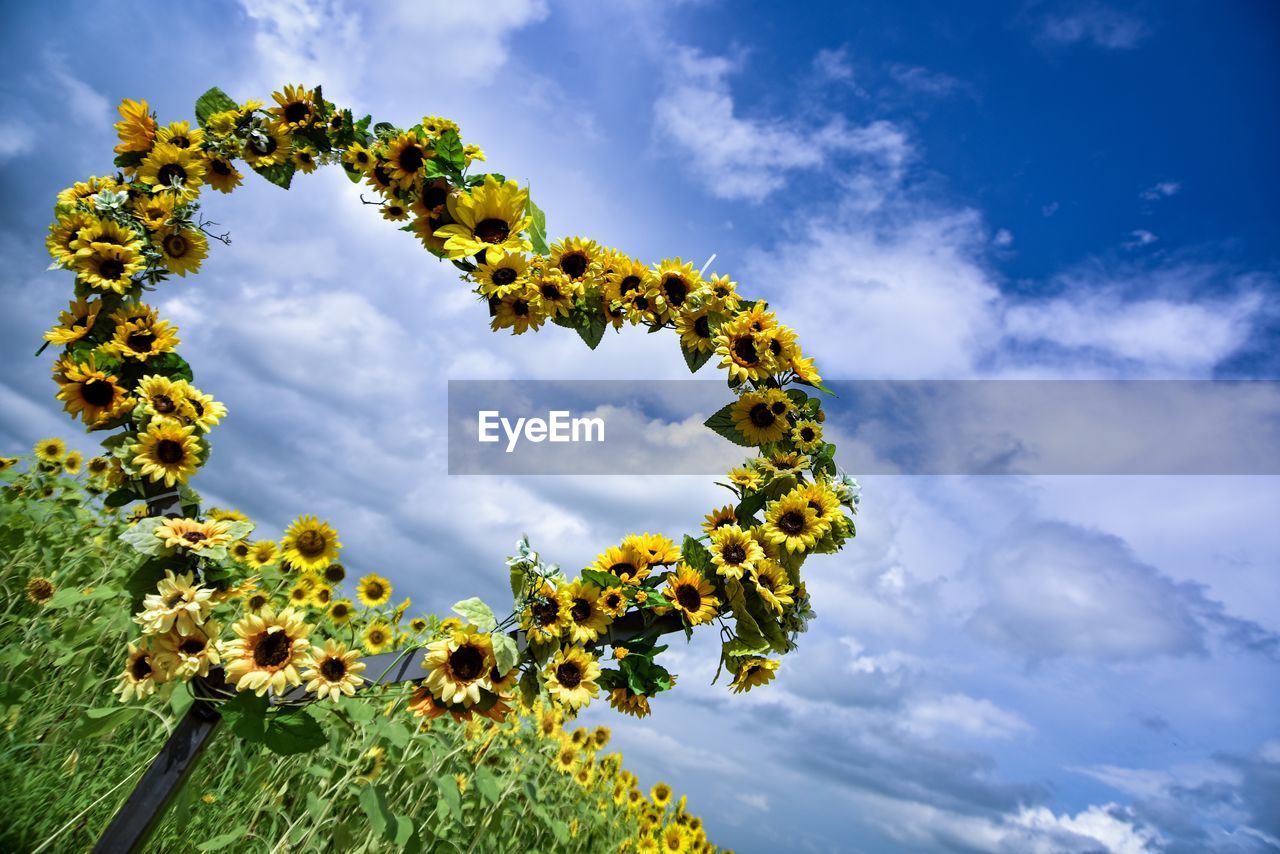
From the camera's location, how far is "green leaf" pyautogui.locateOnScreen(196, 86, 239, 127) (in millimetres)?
3510

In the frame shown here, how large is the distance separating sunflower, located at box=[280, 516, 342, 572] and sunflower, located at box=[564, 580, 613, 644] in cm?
289

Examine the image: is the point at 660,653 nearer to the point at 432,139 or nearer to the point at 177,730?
the point at 177,730

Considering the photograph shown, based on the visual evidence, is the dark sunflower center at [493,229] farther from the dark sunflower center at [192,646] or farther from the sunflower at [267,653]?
the dark sunflower center at [192,646]

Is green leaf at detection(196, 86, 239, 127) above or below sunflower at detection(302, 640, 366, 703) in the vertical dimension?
above

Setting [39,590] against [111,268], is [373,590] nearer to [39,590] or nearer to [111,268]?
[39,590]

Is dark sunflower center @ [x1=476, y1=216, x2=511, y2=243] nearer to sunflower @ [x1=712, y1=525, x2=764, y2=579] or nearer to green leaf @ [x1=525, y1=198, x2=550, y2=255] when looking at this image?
green leaf @ [x1=525, y1=198, x2=550, y2=255]

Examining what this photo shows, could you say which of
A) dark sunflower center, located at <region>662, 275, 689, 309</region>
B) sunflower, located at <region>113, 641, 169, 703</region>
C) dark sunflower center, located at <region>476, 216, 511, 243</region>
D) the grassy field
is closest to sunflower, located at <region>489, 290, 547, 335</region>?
dark sunflower center, located at <region>476, 216, 511, 243</region>

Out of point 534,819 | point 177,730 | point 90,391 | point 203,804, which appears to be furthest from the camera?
point 534,819

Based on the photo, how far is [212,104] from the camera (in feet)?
11.5

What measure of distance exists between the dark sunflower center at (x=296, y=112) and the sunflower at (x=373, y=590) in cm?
319

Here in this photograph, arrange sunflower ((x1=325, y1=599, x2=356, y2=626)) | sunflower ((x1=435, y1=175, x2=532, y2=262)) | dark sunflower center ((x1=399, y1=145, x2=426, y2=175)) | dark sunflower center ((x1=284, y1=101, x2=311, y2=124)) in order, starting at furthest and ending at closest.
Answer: sunflower ((x1=325, y1=599, x2=356, y2=626)) < dark sunflower center ((x1=284, y1=101, x2=311, y2=124)) < dark sunflower center ((x1=399, y1=145, x2=426, y2=175)) < sunflower ((x1=435, y1=175, x2=532, y2=262))

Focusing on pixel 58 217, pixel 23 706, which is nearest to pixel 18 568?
pixel 23 706

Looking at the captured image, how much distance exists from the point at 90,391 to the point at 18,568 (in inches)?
121

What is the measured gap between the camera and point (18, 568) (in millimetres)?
4770
